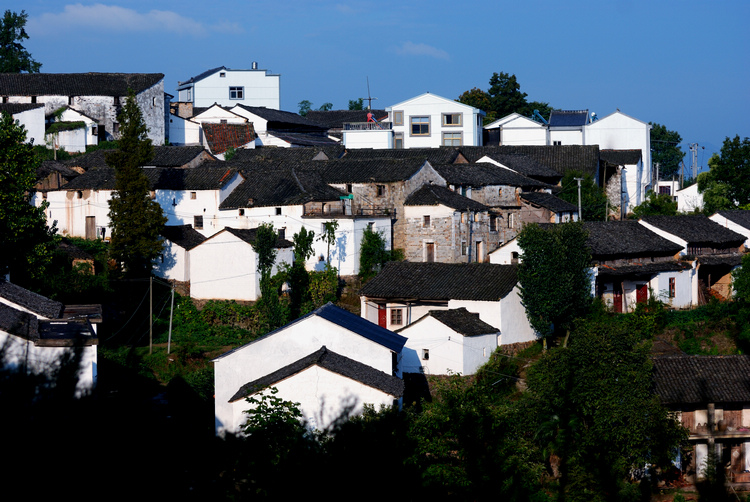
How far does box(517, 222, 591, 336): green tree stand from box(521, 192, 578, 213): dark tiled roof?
803cm

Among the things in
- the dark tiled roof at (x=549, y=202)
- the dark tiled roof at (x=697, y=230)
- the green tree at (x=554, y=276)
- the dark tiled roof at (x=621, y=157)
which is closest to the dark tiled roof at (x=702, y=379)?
the green tree at (x=554, y=276)

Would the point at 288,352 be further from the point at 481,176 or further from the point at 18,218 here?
the point at 481,176

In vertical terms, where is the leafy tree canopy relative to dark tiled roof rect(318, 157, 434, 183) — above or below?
above

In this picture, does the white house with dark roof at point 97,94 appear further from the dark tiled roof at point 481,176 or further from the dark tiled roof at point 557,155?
the dark tiled roof at point 557,155

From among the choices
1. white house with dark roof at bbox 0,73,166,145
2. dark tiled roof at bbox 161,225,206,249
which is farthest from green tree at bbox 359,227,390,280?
white house with dark roof at bbox 0,73,166,145

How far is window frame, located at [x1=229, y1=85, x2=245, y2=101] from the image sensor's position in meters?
55.4

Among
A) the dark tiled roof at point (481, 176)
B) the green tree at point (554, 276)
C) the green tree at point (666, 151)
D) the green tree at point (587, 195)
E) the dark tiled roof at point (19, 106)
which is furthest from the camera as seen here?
the green tree at point (666, 151)

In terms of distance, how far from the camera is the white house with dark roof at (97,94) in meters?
41.1

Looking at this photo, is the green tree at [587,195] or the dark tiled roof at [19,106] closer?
the green tree at [587,195]

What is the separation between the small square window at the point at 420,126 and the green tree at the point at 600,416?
25.6m

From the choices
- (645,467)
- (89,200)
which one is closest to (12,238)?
(89,200)

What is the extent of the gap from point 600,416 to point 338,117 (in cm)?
4020

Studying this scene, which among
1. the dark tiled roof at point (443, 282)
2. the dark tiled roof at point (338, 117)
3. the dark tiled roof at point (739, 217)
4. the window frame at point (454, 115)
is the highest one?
the dark tiled roof at point (338, 117)

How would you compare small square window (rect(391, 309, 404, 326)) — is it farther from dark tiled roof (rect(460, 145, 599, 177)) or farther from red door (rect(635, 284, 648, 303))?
dark tiled roof (rect(460, 145, 599, 177))
